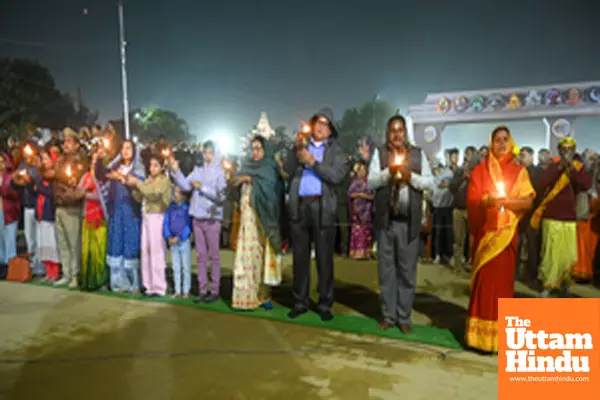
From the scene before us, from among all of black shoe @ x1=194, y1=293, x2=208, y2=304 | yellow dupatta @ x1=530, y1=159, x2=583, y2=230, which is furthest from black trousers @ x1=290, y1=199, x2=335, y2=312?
yellow dupatta @ x1=530, y1=159, x2=583, y2=230

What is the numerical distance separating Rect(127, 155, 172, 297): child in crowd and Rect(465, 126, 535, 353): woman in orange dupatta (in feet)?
12.6

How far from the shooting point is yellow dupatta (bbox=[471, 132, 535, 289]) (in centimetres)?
388

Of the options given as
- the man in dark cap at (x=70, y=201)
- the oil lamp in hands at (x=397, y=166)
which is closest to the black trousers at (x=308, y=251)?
the oil lamp in hands at (x=397, y=166)

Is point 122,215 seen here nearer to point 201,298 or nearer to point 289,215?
point 201,298

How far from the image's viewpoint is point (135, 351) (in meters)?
3.97

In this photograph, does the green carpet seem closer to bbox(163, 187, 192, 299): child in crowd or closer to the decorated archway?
bbox(163, 187, 192, 299): child in crowd

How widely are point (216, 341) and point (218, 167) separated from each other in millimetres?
2299

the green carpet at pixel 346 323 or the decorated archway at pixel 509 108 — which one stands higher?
the decorated archway at pixel 509 108

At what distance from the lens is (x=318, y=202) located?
480 cm

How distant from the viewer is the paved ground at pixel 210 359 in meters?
3.21

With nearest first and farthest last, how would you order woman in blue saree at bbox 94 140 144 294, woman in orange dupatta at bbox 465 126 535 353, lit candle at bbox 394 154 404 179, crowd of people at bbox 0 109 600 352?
woman in orange dupatta at bbox 465 126 535 353 < crowd of people at bbox 0 109 600 352 < lit candle at bbox 394 154 404 179 < woman in blue saree at bbox 94 140 144 294

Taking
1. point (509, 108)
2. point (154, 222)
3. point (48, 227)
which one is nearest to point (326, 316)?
point (154, 222)

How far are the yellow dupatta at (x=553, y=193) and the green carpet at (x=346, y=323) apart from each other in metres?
2.33

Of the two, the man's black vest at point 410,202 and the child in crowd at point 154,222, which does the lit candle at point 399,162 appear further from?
the child in crowd at point 154,222
